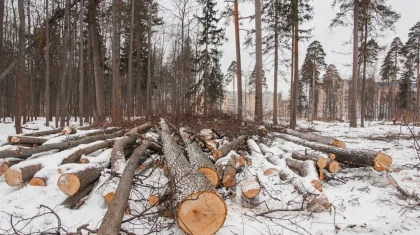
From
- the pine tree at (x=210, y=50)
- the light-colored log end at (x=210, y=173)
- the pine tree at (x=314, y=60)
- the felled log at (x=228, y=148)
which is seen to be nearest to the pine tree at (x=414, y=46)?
the pine tree at (x=314, y=60)

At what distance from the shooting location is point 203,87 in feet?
70.7

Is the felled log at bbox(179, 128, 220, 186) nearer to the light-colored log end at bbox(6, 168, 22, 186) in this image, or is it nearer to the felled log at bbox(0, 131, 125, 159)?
the felled log at bbox(0, 131, 125, 159)

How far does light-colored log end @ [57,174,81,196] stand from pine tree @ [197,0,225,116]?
1746cm

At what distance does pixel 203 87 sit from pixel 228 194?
17885mm

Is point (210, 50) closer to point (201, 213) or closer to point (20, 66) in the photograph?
point (20, 66)

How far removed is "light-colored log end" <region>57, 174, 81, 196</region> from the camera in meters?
3.44

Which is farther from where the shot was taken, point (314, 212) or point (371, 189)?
point (371, 189)

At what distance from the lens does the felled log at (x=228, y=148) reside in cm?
512

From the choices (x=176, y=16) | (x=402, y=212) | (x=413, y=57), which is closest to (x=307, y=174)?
(x=402, y=212)

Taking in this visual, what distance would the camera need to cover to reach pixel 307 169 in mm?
4586

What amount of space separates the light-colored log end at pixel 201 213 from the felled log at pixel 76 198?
192cm

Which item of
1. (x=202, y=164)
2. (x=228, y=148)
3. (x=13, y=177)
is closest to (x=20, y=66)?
(x=13, y=177)

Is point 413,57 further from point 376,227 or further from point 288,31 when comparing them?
point 376,227

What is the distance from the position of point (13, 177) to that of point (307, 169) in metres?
4.83
